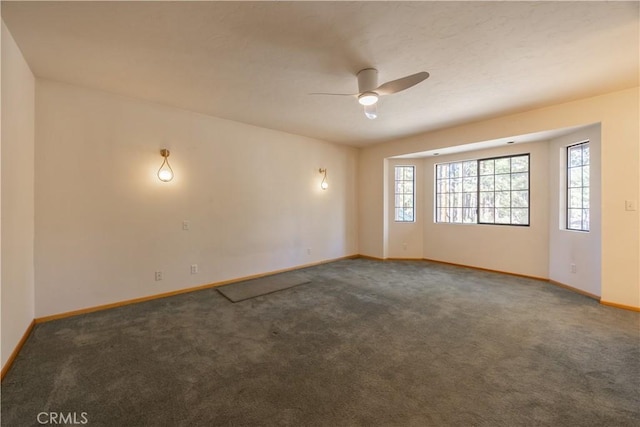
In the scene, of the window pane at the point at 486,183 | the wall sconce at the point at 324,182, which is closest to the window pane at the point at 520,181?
the window pane at the point at 486,183

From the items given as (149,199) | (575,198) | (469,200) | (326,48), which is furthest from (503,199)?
(149,199)

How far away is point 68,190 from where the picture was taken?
10.0 ft

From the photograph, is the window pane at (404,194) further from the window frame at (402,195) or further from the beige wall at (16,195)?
the beige wall at (16,195)

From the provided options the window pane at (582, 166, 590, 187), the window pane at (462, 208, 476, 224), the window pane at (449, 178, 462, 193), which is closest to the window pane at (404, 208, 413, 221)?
the window pane at (449, 178, 462, 193)

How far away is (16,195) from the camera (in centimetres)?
236

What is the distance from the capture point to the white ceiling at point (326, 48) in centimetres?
194

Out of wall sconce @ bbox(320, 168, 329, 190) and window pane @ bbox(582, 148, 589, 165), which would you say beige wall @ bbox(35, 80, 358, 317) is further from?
window pane @ bbox(582, 148, 589, 165)

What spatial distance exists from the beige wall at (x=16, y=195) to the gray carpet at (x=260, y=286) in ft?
6.45

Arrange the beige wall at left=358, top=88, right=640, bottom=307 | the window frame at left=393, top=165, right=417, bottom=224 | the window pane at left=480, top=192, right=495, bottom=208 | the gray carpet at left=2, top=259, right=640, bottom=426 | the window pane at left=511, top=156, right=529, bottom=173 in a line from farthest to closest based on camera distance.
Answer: the window frame at left=393, top=165, right=417, bottom=224 → the window pane at left=480, top=192, right=495, bottom=208 → the window pane at left=511, top=156, right=529, bottom=173 → the beige wall at left=358, top=88, right=640, bottom=307 → the gray carpet at left=2, top=259, right=640, bottom=426

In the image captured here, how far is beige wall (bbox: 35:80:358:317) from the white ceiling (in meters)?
0.48

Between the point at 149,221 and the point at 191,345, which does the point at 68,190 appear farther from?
the point at 191,345

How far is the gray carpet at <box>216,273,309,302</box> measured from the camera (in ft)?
12.4

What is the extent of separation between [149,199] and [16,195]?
1.29 metres

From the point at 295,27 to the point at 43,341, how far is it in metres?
3.62
